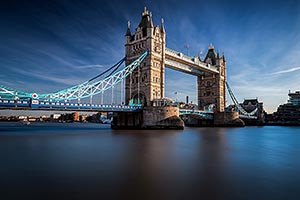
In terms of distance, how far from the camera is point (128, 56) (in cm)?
4322

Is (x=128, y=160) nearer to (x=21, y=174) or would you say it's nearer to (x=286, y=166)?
(x=21, y=174)

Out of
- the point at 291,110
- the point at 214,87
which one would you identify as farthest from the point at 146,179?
the point at 291,110

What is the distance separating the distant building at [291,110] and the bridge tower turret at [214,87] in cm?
3768

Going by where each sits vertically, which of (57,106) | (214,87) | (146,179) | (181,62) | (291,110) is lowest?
(146,179)

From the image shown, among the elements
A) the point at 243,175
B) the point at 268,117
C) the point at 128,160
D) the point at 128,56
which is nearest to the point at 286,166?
the point at 243,175

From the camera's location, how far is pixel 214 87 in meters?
60.2

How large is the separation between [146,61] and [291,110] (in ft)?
235

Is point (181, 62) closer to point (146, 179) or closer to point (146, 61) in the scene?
point (146, 61)

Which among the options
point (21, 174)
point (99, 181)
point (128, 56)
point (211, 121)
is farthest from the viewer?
point (211, 121)

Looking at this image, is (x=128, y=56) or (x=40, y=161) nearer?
(x=40, y=161)

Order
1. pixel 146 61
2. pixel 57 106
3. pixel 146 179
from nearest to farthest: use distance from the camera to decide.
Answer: pixel 146 179 < pixel 57 106 < pixel 146 61

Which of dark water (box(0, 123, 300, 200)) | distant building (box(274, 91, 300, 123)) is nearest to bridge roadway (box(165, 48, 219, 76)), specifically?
dark water (box(0, 123, 300, 200))

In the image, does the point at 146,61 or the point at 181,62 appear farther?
the point at 181,62

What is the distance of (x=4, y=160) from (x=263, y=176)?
11.5 meters
